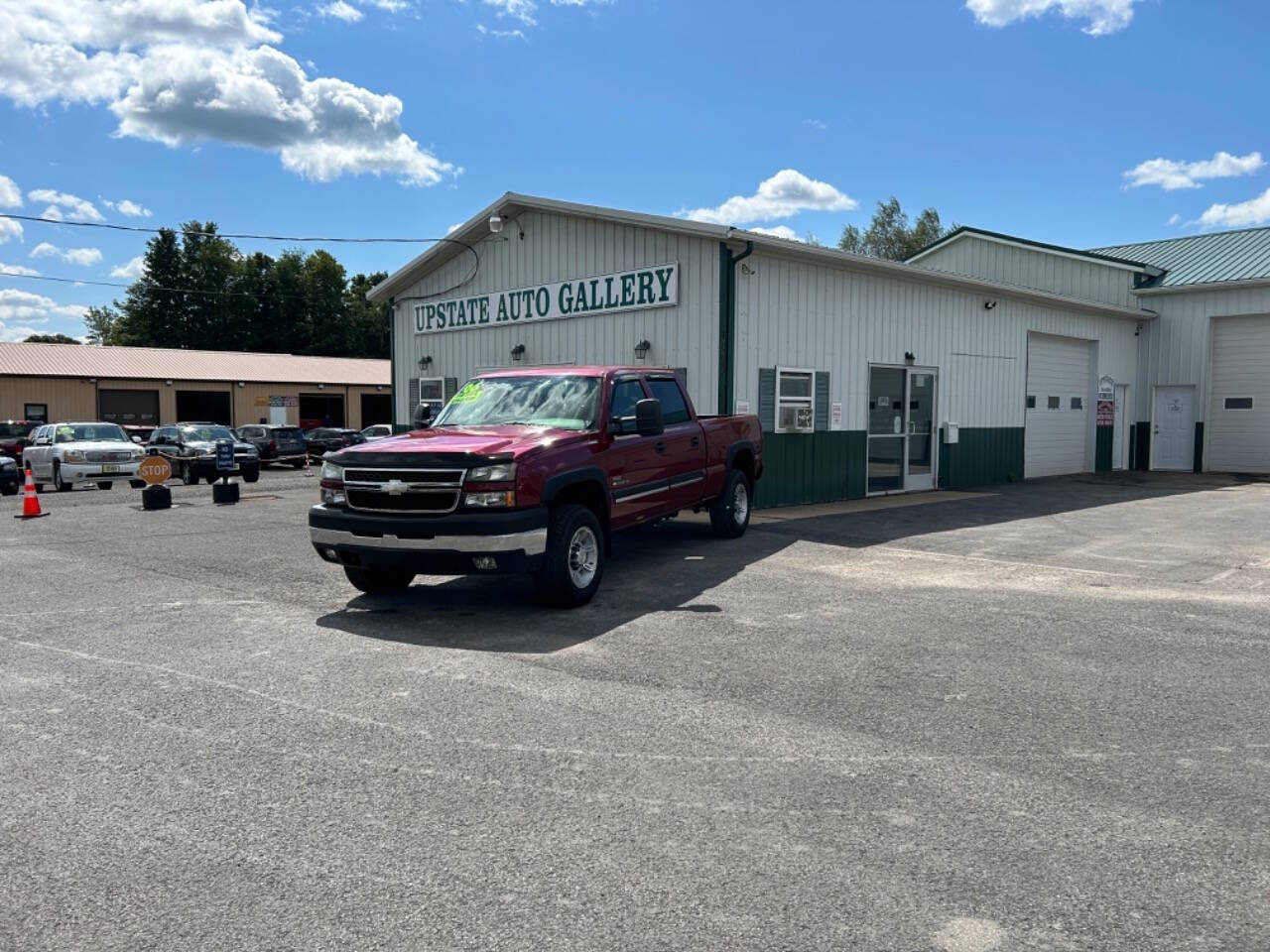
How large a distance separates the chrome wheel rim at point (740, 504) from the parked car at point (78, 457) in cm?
1373

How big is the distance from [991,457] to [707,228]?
358 inches

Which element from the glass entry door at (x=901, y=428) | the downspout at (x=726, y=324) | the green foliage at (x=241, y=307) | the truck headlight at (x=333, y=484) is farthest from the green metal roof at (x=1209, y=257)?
the green foliage at (x=241, y=307)

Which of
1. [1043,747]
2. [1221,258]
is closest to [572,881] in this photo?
[1043,747]

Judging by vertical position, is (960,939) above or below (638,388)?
below

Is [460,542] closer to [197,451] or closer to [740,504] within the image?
[740,504]

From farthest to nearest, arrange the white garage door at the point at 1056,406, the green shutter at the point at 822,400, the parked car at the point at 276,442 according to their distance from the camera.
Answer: the parked car at the point at 276,442
the white garage door at the point at 1056,406
the green shutter at the point at 822,400

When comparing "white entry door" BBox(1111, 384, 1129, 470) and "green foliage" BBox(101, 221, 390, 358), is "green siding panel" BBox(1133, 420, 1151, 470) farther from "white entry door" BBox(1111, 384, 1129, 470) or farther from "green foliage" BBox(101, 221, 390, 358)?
"green foliage" BBox(101, 221, 390, 358)

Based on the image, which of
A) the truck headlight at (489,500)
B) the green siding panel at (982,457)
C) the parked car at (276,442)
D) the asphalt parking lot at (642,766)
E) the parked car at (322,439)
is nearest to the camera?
the asphalt parking lot at (642,766)

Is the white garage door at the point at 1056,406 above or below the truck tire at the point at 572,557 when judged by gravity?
above

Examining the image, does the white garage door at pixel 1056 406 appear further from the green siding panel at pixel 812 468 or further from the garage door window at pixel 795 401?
the garage door window at pixel 795 401

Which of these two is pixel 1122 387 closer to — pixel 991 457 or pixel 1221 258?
pixel 1221 258

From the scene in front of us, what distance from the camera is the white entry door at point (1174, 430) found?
2364 centimetres

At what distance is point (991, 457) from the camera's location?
63.3 feet

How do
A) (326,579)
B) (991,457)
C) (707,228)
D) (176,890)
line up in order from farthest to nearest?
(991,457) → (707,228) → (326,579) → (176,890)
